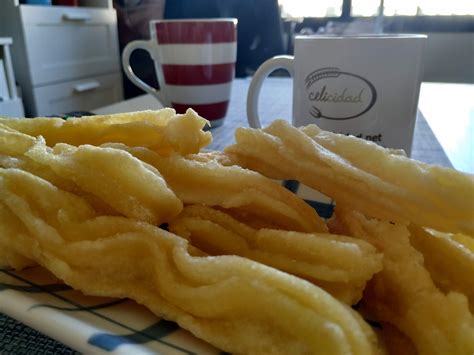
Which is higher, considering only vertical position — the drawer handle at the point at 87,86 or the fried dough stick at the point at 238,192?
the fried dough stick at the point at 238,192

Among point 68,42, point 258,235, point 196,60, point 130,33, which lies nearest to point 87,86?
point 68,42

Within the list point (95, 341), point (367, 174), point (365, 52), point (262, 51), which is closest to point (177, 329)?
point (95, 341)

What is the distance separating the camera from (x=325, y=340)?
26 centimetres

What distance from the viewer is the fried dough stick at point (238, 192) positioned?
1.15 feet

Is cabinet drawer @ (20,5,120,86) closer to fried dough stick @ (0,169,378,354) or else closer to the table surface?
the table surface

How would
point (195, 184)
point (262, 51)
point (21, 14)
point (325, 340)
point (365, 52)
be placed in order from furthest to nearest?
point (262, 51), point (21, 14), point (365, 52), point (195, 184), point (325, 340)

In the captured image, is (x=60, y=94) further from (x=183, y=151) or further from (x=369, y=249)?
(x=369, y=249)

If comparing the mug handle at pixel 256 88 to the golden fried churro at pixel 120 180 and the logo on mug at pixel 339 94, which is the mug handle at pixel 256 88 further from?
the golden fried churro at pixel 120 180

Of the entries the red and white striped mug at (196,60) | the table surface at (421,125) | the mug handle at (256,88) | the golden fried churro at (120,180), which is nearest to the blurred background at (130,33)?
the table surface at (421,125)

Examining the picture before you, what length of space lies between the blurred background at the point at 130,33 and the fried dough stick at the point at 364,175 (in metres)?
1.50

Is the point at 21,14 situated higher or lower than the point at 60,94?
higher

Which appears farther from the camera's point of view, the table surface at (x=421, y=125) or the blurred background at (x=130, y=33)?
the blurred background at (x=130, y=33)

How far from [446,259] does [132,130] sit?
26 cm

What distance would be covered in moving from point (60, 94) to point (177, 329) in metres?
1.97
